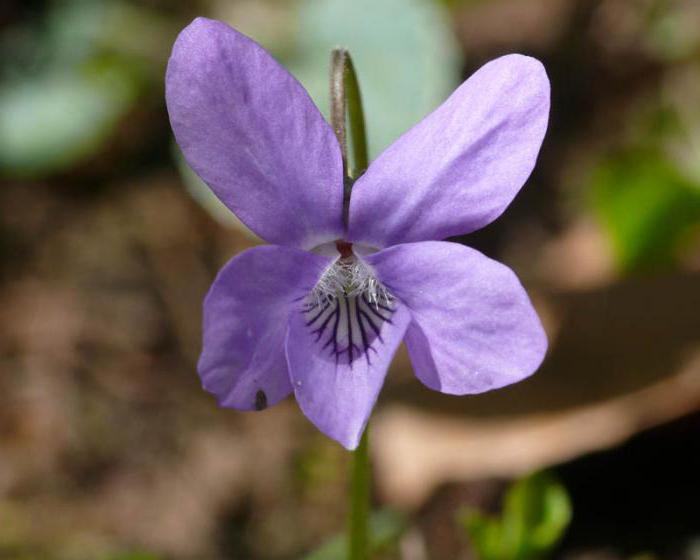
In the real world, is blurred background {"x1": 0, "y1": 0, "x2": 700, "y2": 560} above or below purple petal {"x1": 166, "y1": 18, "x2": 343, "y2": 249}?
below

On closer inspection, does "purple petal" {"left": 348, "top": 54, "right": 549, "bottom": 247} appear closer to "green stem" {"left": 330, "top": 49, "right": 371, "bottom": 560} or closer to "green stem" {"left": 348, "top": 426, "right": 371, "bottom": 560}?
"green stem" {"left": 330, "top": 49, "right": 371, "bottom": 560}

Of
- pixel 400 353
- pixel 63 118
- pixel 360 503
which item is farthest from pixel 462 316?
pixel 63 118

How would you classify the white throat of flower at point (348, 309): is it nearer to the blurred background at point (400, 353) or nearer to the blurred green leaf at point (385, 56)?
the blurred background at point (400, 353)

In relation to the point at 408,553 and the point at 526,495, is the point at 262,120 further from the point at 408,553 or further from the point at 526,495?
the point at 408,553

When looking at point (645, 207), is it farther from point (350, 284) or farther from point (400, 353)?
point (350, 284)

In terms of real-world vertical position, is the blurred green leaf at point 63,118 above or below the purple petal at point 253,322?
below

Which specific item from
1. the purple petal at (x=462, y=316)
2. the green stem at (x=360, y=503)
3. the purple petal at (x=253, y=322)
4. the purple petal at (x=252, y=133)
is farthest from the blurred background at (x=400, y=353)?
the purple petal at (x=252, y=133)

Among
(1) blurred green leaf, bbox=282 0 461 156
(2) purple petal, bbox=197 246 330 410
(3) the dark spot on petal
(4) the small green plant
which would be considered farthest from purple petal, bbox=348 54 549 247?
(1) blurred green leaf, bbox=282 0 461 156
